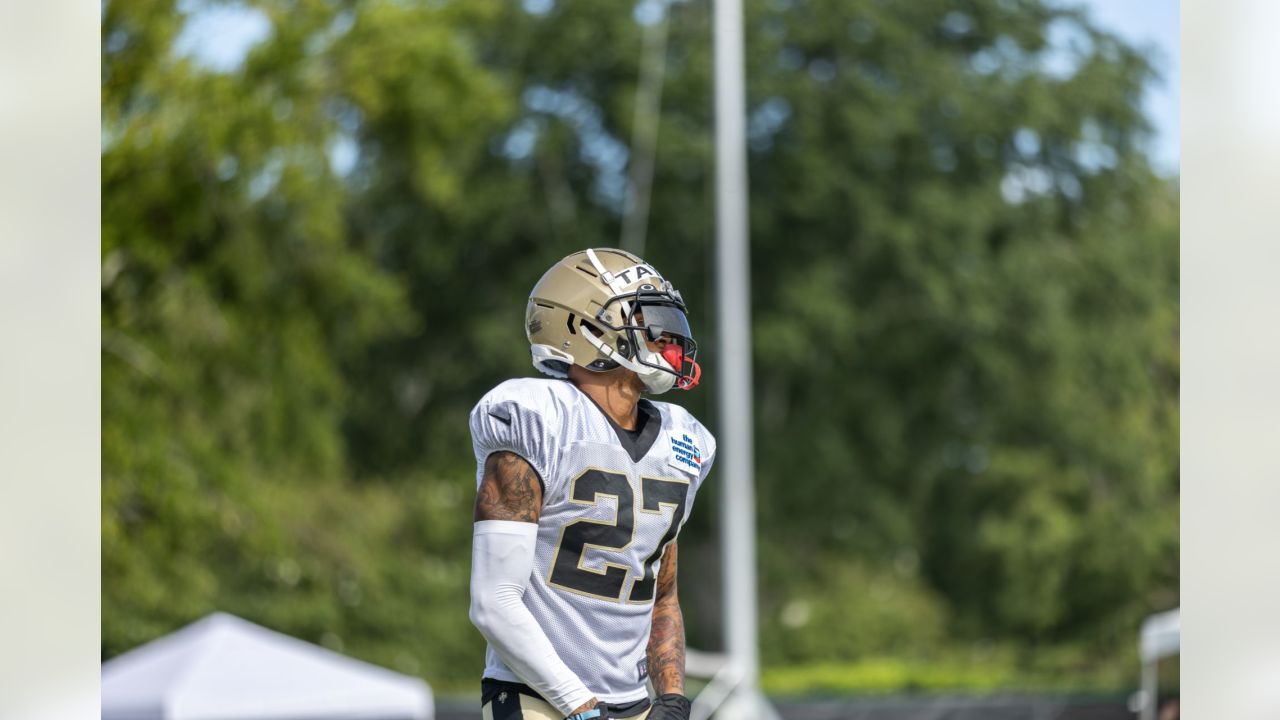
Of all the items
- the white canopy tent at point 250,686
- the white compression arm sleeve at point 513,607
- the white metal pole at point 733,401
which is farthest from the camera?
the white metal pole at point 733,401

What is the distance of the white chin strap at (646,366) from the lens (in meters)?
2.10

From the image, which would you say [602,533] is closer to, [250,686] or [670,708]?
[670,708]

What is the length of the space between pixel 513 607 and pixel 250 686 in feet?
13.1

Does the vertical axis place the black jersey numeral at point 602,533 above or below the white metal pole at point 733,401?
above

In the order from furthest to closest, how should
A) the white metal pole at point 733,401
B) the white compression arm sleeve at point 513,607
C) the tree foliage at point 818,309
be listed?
the tree foliage at point 818,309 < the white metal pole at point 733,401 < the white compression arm sleeve at point 513,607

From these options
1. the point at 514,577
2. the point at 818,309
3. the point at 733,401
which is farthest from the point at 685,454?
the point at 818,309

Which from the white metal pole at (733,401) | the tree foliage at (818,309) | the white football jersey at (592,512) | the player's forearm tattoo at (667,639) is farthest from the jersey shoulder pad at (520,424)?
the tree foliage at (818,309)

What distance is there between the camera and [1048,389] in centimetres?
1590

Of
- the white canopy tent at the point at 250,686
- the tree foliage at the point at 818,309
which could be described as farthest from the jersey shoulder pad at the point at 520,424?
the tree foliage at the point at 818,309

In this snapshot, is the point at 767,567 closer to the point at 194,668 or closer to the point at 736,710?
the point at 194,668

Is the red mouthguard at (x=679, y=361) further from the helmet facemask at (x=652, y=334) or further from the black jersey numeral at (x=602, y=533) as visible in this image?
the black jersey numeral at (x=602, y=533)

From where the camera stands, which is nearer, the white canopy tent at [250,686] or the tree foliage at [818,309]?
the white canopy tent at [250,686]

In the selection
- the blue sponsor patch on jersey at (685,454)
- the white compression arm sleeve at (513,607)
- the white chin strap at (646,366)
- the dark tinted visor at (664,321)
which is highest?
the dark tinted visor at (664,321)
